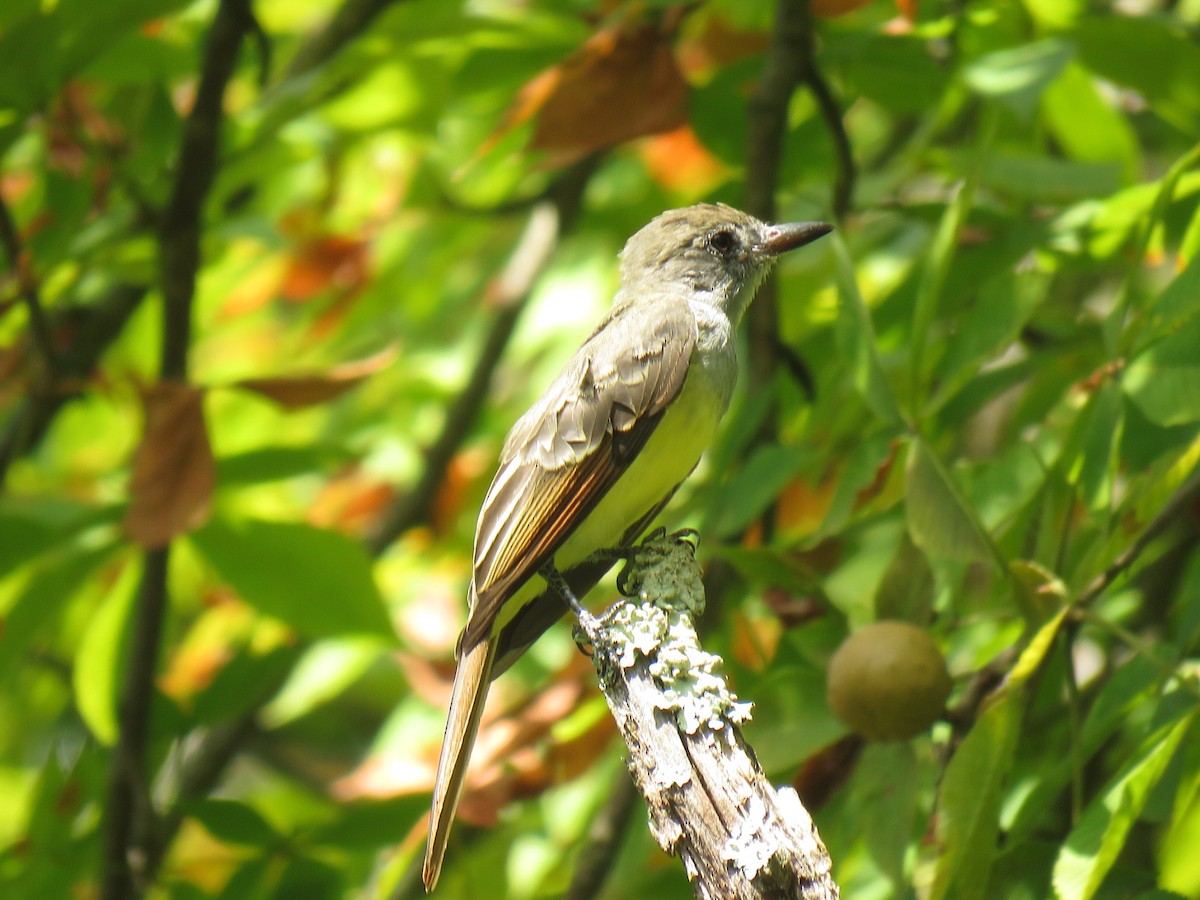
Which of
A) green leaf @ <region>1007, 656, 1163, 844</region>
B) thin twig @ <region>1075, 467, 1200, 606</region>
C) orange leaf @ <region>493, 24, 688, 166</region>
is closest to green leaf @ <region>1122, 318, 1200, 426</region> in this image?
thin twig @ <region>1075, 467, 1200, 606</region>

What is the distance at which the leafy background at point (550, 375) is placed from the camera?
8.62 feet

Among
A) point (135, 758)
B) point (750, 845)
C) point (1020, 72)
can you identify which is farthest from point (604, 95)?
point (135, 758)

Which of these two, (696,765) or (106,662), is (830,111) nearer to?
(696,765)

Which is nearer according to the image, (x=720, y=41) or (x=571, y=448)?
(x=571, y=448)

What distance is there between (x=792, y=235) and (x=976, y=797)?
1.88 meters

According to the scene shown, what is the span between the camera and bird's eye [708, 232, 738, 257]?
4.14 m

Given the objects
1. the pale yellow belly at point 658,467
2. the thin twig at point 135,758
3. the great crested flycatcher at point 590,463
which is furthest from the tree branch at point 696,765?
the thin twig at point 135,758

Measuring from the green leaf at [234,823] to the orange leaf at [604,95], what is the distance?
185cm

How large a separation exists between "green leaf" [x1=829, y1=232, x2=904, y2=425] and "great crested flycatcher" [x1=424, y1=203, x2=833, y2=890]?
79cm

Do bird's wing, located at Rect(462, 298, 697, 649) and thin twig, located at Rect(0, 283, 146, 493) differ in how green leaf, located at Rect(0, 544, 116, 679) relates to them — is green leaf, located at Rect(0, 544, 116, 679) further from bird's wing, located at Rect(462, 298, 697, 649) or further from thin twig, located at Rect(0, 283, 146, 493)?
bird's wing, located at Rect(462, 298, 697, 649)

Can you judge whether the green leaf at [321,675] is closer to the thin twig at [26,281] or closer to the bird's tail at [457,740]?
the bird's tail at [457,740]

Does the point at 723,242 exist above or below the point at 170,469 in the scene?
below

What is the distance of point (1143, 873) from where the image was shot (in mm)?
2480

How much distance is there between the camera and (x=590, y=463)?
133 inches
